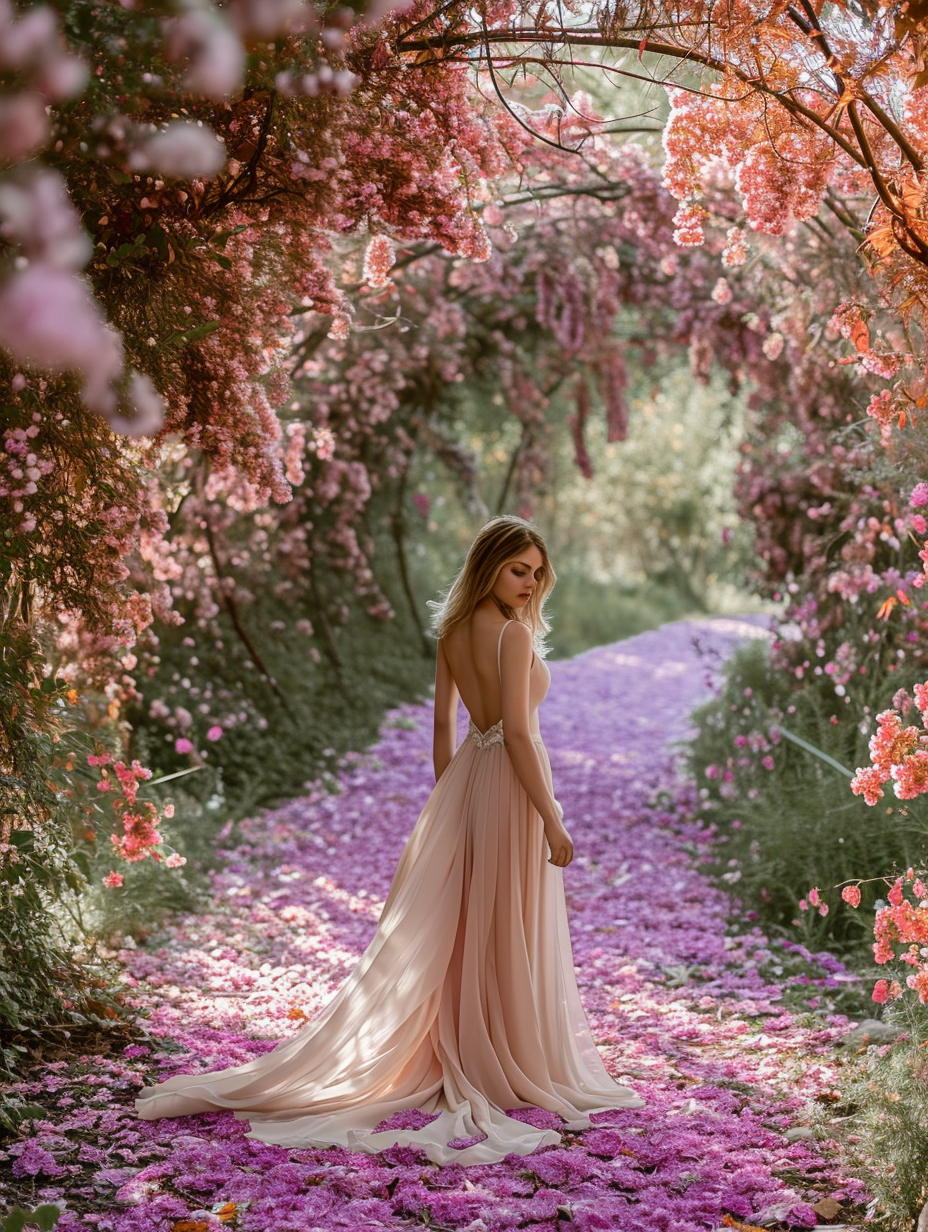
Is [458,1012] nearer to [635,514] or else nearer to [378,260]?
[378,260]

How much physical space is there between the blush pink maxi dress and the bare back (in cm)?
7

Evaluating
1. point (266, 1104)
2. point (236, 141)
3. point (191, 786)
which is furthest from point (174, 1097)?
point (191, 786)

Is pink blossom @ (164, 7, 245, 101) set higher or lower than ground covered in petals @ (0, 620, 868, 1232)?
higher

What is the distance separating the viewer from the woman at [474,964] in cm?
364

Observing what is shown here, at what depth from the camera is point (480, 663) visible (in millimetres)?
3920

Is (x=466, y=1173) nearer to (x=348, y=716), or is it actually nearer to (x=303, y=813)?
(x=303, y=813)

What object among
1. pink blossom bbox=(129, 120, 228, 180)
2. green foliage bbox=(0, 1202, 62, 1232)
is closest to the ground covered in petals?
green foliage bbox=(0, 1202, 62, 1232)

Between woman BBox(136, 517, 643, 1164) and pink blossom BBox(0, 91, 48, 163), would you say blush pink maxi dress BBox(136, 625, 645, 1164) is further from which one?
pink blossom BBox(0, 91, 48, 163)

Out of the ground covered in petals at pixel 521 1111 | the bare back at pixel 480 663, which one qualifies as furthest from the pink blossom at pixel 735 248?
the ground covered in petals at pixel 521 1111

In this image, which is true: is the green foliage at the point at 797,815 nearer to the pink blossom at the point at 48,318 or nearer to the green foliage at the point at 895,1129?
the green foliage at the point at 895,1129

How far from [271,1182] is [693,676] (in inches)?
496

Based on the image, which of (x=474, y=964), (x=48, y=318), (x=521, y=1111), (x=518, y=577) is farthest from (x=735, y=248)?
(x=48, y=318)

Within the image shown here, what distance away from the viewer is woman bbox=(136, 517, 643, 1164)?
3639 mm

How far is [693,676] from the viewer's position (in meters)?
15.2
